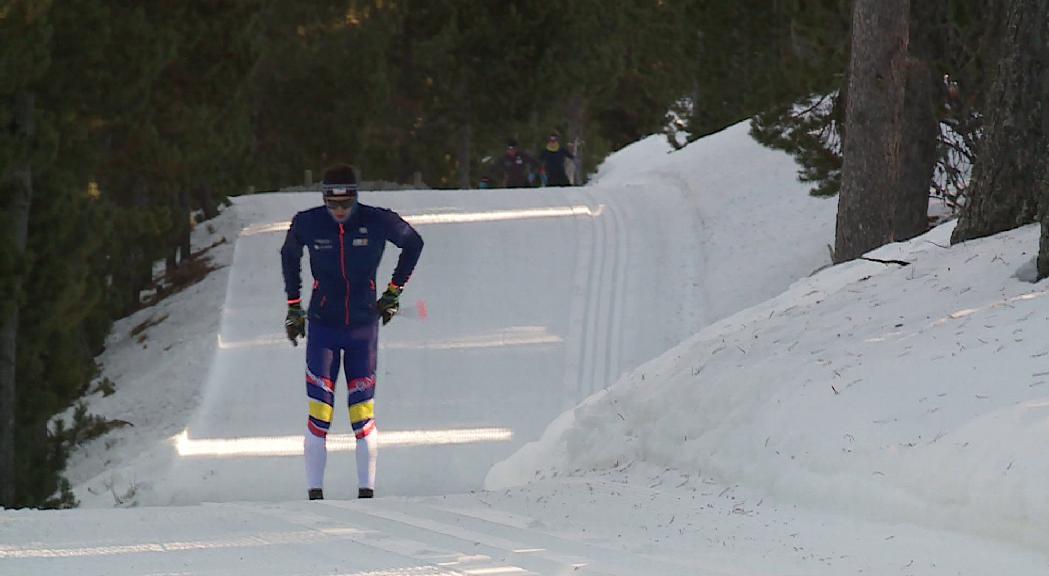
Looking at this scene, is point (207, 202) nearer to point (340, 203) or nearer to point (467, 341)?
point (467, 341)

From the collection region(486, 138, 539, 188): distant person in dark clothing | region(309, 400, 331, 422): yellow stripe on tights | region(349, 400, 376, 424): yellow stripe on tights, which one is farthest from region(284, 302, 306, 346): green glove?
region(486, 138, 539, 188): distant person in dark clothing

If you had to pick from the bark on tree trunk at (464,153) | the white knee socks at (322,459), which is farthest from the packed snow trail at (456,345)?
the bark on tree trunk at (464,153)

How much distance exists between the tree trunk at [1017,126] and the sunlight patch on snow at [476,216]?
16.0 m

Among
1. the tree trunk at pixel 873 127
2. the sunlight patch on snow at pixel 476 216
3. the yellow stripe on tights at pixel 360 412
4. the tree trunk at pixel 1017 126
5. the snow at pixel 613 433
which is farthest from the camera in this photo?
the sunlight patch on snow at pixel 476 216

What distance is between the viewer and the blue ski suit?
35.4ft

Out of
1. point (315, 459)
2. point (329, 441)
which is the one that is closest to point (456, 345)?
point (329, 441)

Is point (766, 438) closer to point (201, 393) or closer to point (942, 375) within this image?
point (942, 375)

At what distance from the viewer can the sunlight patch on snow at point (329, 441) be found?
16547mm

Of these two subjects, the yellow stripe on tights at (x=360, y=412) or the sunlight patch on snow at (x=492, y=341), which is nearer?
the yellow stripe on tights at (x=360, y=412)

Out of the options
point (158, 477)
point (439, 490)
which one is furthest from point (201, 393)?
point (439, 490)

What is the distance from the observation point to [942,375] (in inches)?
317

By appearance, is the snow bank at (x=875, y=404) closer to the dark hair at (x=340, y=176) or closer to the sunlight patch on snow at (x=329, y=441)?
the dark hair at (x=340, y=176)

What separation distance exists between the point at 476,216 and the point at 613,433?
16.9 meters

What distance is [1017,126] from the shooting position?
10.8 meters
